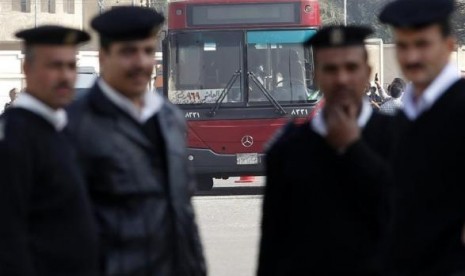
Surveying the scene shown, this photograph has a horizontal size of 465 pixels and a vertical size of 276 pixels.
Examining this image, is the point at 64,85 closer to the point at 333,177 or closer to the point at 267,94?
the point at 333,177

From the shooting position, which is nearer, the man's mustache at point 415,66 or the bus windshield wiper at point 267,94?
the man's mustache at point 415,66

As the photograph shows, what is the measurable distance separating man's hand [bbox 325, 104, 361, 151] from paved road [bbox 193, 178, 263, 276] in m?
7.48

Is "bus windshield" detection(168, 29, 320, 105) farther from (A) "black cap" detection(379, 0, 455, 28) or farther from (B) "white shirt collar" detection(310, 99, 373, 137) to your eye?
(A) "black cap" detection(379, 0, 455, 28)

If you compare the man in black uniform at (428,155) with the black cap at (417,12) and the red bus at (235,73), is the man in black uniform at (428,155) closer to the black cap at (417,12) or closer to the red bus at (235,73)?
the black cap at (417,12)

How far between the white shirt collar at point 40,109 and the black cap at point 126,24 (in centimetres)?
43

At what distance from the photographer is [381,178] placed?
5582 mm

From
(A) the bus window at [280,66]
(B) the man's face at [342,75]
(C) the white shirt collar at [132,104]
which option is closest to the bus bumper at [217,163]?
(A) the bus window at [280,66]

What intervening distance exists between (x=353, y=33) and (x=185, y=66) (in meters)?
16.2

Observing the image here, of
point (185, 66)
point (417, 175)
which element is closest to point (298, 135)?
point (417, 175)

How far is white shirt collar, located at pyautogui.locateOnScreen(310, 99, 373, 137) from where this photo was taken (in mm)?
5672

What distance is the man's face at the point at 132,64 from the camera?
19.3ft

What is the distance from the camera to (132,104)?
19.6 feet

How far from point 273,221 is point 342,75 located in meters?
0.64

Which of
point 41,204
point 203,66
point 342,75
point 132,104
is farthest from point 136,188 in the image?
point 203,66
